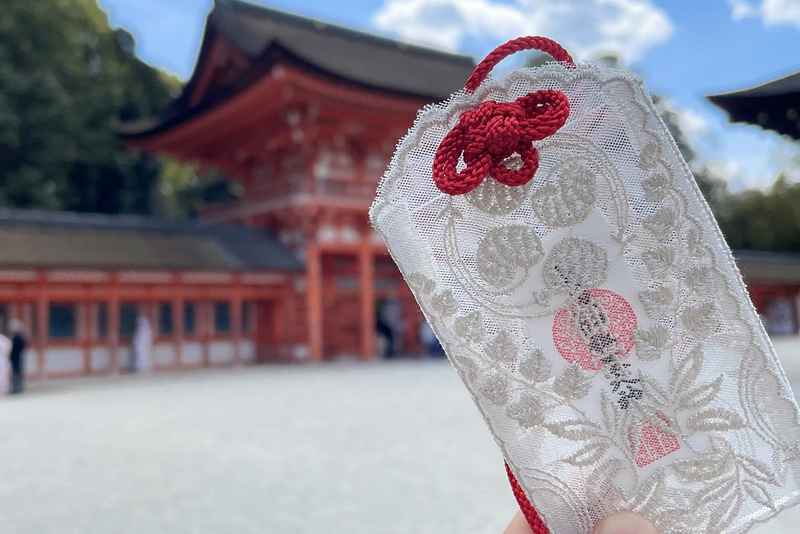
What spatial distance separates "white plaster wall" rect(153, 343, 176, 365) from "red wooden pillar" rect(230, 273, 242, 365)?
3.87 ft

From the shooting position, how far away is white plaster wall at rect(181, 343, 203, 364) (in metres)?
12.2

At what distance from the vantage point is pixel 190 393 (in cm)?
850

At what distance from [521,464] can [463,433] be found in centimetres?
458

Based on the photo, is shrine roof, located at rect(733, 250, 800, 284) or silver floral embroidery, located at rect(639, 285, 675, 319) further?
shrine roof, located at rect(733, 250, 800, 284)

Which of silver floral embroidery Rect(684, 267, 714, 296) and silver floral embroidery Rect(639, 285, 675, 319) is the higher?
silver floral embroidery Rect(684, 267, 714, 296)

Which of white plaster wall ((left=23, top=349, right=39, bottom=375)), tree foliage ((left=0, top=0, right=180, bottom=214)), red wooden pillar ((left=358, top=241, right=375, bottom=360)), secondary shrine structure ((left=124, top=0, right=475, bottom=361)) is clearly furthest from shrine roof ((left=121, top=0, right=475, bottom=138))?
white plaster wall ((left=23, top=349, right=39, bottom=375))

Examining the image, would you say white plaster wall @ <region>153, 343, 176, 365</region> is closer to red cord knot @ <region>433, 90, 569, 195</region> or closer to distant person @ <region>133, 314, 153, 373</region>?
distant person @ <region>133, 314, 153, 373</region>

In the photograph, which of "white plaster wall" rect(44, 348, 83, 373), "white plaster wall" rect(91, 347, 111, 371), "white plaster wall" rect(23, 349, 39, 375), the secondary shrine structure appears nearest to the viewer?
"white plaster wall" rect(23, 349, 39, 375)

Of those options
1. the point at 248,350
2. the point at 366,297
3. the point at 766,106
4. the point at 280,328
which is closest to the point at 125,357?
the point at 248,350

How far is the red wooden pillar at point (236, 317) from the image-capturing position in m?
12.4

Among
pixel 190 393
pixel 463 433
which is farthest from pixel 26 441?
pixel 463 433

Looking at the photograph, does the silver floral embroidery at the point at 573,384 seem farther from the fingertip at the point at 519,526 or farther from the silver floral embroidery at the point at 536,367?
the fingertip at the point at 519,526

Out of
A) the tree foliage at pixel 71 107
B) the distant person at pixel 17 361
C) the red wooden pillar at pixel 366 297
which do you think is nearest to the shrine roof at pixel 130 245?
the distant person at pixel 17 361

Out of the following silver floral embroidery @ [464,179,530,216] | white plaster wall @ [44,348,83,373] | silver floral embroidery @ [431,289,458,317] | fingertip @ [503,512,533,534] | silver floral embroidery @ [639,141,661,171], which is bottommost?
white plaster wall @ [44,348,83,373]
